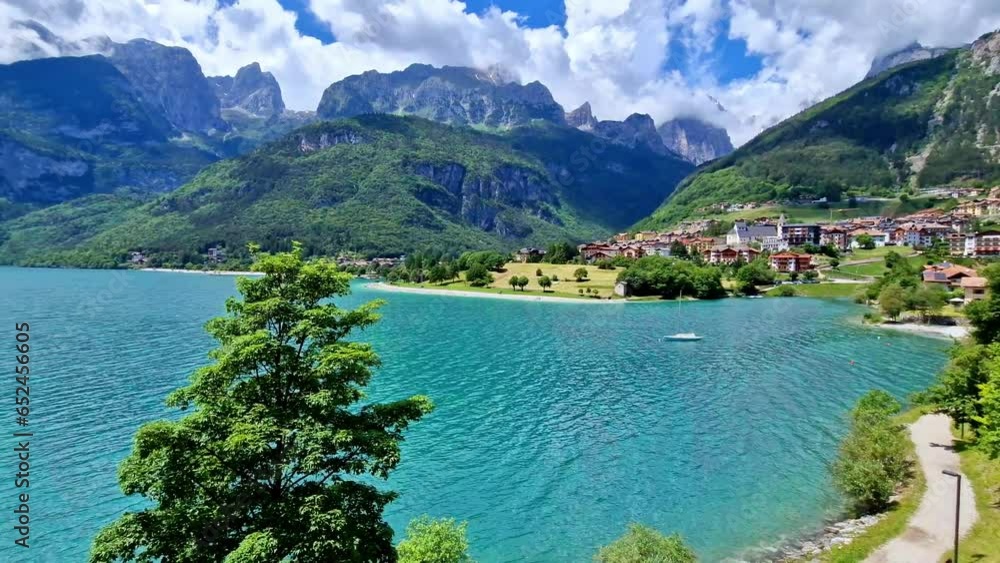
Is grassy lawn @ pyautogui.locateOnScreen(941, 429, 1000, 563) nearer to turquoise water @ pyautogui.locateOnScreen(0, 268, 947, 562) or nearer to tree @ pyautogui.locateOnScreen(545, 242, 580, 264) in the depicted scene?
turquoise water @ pyautogui.locateOnScreen(0, 268, 947, 562)

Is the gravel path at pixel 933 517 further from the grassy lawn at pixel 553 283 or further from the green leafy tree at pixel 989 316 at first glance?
the grassy lawn at pixel 553 283

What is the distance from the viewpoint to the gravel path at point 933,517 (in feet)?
67.8

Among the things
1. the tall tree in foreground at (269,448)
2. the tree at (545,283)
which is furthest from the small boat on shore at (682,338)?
the tall tree in foreground at (269,448)

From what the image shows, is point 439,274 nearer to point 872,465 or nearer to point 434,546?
point 872,465

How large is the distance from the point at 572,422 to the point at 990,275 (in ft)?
132

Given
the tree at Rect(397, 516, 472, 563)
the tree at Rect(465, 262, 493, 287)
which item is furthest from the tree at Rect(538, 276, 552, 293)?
the tree at Rect(397, 516, 472, 563)

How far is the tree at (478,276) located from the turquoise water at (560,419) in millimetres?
64527

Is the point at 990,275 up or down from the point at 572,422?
up

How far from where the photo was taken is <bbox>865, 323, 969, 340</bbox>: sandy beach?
7862 centimetres

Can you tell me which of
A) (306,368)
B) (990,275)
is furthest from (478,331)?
(306,368)

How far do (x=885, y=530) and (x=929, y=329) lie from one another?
7693 centimetres

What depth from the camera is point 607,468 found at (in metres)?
33.3

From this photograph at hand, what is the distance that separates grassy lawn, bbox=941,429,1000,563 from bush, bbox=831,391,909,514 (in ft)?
9.32

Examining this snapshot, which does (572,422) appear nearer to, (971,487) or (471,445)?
(471,445)
